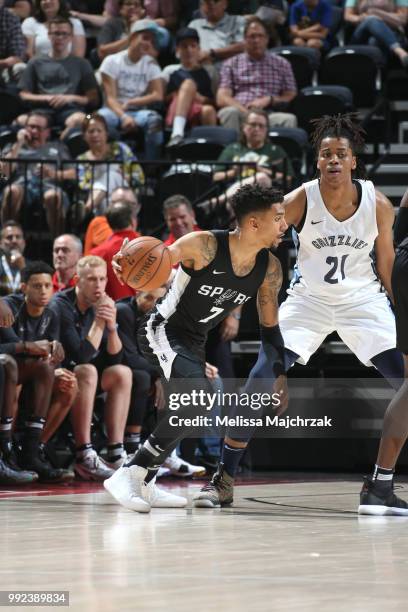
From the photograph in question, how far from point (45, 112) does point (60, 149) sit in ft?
3.51

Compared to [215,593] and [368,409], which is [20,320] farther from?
[215,593]

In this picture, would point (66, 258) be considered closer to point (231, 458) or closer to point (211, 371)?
point (211, 371)

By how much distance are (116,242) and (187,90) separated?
3004 millimetres

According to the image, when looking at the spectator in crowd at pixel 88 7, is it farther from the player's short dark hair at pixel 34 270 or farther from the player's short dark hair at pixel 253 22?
the player's short dark hair at pixel 34 270

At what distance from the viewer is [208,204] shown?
10.4 m

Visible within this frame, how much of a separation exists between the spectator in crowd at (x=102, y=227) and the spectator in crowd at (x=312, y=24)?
146 inches

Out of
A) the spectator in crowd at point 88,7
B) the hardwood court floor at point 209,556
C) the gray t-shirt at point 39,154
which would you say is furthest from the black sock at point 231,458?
the spectator in crowd at point 88,7

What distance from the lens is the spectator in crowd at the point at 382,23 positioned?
38.2 feet

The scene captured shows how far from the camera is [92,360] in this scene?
8.34 metres

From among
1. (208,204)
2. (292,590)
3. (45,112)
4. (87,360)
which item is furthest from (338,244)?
(45,112)

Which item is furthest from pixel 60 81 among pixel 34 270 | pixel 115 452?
pixel 115 452

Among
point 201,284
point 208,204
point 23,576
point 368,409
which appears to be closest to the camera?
point 23,576

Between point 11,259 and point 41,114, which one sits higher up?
point 41,114

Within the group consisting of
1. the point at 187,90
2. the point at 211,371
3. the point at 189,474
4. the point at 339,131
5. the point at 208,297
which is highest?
the point at 339,131
